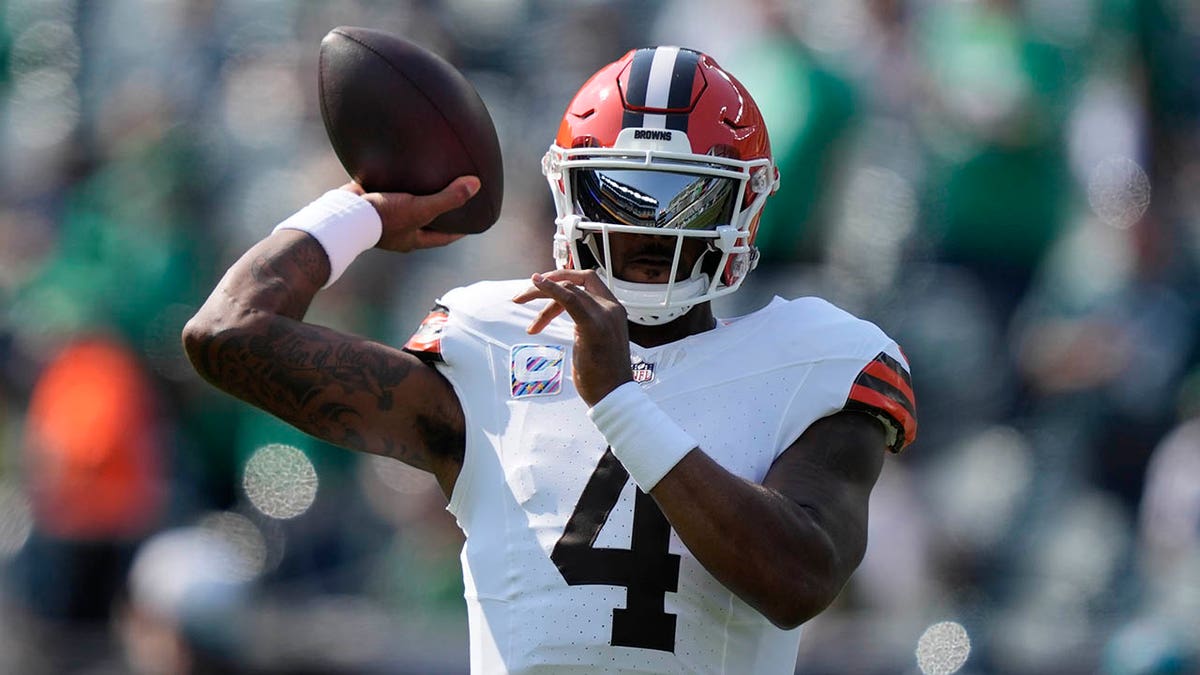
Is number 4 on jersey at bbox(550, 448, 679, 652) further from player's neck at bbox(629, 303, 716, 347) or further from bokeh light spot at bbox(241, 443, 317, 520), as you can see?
bokeh light spot at bbox(241, 443, 317, 520)

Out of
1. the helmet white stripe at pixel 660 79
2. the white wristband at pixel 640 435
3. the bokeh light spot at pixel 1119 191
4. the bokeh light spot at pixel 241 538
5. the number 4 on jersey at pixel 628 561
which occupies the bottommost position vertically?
the bokeh light spot at pixel 241 538

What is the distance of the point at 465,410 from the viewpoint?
8.17 feet

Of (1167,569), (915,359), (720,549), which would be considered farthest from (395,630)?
(720,549)

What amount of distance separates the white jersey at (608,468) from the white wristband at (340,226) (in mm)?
169

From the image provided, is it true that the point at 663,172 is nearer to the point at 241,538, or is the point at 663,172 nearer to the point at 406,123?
the point at 406,123

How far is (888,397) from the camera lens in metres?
2.41

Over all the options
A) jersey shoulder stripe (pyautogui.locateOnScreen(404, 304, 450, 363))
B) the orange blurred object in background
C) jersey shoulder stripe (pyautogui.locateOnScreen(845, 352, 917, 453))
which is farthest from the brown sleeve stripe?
the orange blurred object in background

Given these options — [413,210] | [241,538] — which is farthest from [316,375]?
[241,538]

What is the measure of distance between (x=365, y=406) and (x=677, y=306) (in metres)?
0.48

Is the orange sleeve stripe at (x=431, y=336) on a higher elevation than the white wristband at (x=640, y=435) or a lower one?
lower

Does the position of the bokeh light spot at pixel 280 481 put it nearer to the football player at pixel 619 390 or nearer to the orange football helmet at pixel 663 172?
the football player at pixel 619 390

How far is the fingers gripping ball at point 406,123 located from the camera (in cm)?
268

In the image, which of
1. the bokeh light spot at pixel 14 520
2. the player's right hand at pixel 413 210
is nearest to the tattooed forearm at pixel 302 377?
the player's right hand at pixel 413 210

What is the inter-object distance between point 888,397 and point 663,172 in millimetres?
463
